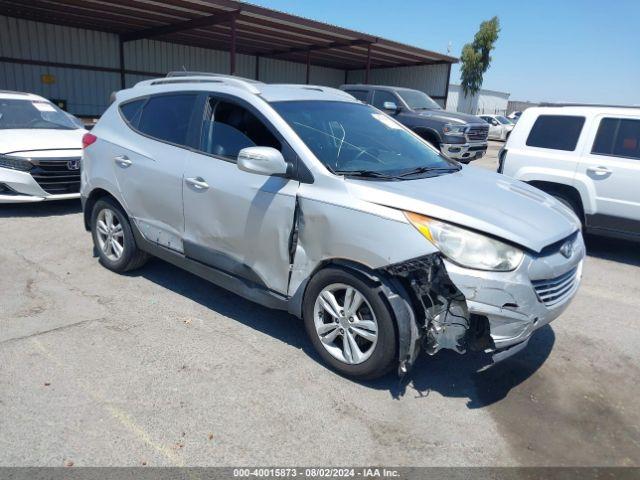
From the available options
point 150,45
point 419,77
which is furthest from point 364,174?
point 419,77

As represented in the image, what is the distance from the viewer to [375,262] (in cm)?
297

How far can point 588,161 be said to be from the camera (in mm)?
6348

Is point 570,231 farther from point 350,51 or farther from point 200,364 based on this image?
point 350,51

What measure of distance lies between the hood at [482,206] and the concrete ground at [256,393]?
3.50 feet

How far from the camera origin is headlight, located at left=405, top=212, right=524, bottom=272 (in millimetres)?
2801

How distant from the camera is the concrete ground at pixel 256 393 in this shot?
2.64m

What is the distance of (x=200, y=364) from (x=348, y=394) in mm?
1038

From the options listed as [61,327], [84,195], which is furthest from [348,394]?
[84,195]

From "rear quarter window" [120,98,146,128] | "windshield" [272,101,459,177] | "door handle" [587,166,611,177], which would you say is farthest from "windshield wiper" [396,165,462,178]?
"door handle" [587,166,611,177]

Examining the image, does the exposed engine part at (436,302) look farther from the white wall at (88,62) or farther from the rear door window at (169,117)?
the white wall at (88,62)

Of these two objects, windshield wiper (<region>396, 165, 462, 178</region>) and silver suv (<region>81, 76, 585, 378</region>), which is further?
windshield wiper (<region>396, 165, 462, 178</region>)

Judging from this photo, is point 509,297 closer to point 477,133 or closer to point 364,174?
point 364,174

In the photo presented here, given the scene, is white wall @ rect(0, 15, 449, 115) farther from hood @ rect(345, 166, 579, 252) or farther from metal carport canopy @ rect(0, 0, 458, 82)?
hood @ rect(345, 166, 579, 252)

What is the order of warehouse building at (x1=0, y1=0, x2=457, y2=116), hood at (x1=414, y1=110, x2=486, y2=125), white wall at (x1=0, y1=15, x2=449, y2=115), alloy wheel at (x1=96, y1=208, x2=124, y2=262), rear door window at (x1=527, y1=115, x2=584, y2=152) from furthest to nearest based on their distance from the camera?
white wall at (x1=0, y1=15, x2=449, y2=115)
warehouse building at (x1=0, y1=0, x2=457, y2=116)
hood at (x1=414, y1=110, x2=486, y2=125)
rear door window at (x1=527, y1=115, x2=584, y2=152)
alloy wheel at (x1=96, y1=208, x2=124, y2=262)
